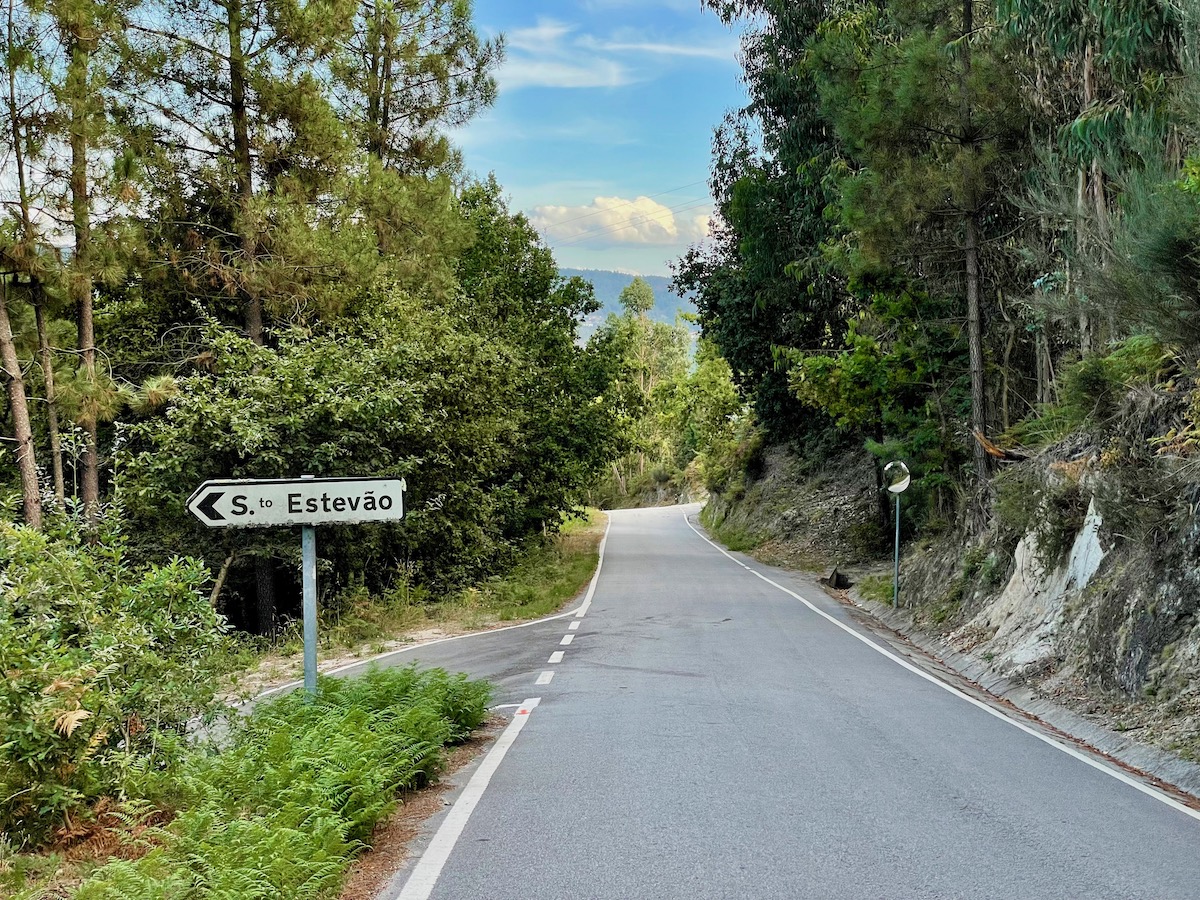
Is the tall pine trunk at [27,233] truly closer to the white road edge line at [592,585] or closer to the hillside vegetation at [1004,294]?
the white road edge line at [592,585]

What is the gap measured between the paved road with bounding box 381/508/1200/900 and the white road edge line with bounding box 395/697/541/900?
0.28 ft

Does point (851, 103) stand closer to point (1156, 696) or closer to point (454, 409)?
point (454, 409)

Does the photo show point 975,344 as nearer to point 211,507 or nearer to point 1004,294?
point 1004,294

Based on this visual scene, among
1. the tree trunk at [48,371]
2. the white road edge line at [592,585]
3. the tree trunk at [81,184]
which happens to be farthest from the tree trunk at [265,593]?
the white road edge line at [592,585]

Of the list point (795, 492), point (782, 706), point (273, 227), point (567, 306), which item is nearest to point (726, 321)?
point (567, 306)

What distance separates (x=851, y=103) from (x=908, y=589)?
379 inches

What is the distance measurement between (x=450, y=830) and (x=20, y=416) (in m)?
13.5

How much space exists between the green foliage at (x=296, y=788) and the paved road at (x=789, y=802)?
0.61 meters

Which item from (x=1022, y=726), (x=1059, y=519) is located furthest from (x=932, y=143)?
(x=1022, y=726)

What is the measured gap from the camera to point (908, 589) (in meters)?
20.6

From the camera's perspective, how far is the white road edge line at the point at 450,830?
200 inches

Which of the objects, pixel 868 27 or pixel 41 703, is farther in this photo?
pixel 868 27

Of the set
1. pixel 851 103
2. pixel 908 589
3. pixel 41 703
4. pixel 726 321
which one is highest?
pixel 851 103

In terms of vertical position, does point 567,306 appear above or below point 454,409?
above
